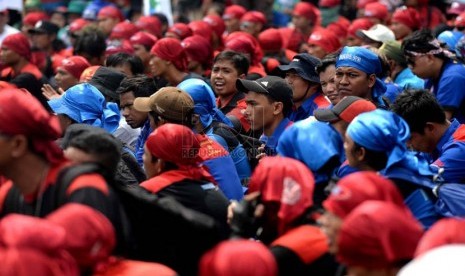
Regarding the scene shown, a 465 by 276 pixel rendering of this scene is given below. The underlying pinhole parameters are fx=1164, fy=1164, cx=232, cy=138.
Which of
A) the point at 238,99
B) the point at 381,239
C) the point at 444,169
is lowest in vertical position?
the point at 238,99

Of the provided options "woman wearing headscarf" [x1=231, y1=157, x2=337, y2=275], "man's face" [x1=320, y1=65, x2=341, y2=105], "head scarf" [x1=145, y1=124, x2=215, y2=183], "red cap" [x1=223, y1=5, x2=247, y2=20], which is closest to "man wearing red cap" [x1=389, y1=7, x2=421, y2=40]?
"red cap" [x1=223, y1=5, x2=247, y2=20]

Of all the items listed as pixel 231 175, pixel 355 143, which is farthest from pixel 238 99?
pixel 355 143

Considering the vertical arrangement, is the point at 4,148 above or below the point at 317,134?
above

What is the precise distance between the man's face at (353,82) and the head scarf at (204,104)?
100cm

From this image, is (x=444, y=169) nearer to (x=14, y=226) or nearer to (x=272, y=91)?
(x=272, y=91)

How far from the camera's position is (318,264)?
20.1ft

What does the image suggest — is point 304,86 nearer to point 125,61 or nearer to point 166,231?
point 125,61

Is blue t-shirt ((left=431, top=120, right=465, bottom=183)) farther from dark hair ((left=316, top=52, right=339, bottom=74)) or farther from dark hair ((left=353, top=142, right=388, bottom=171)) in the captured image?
dark hair ((left=316, top=52, right=339, bottom=74))

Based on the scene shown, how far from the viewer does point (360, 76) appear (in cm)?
984

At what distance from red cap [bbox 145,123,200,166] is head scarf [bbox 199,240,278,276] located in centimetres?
178

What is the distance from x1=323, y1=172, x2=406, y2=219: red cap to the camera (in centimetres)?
570

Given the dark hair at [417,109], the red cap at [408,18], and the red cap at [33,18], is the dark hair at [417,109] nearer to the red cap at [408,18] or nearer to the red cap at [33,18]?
the red cap at [408,18]

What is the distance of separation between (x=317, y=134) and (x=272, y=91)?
270 centimetres

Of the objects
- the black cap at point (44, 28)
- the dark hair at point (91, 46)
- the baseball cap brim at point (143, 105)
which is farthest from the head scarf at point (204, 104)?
the black cap at point (44, 28)
